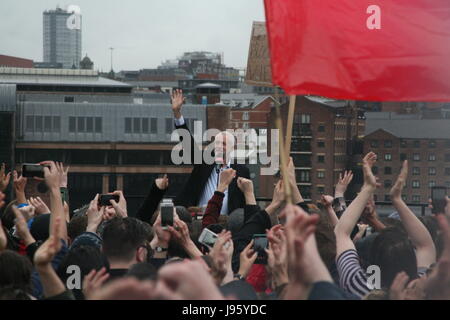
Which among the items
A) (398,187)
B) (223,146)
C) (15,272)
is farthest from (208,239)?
(223,146)

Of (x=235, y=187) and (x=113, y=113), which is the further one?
(x=113, y=113)

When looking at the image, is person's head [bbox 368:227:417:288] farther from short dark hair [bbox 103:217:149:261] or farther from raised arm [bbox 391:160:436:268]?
short dark hair [bbox 103:217:149:261]

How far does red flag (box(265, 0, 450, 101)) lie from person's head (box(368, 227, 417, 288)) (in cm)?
121

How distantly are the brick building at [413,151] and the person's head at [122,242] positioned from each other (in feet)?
283

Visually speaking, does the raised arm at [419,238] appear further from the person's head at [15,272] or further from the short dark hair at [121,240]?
the person's head at [15,272]

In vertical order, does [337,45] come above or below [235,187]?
above

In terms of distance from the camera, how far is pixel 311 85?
5844 mm

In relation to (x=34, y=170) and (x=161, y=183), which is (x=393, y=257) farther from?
(x=34, y=170)

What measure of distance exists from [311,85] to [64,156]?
9193 cm

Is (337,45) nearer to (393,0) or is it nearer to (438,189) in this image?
Result: (393,0)
